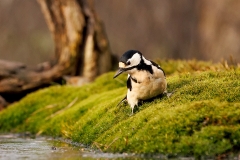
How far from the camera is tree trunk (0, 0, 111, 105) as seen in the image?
14.7 meters

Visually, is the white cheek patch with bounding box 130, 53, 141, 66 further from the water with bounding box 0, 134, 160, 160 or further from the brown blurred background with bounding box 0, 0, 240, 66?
the brown blurred background with bounding box 0, 0, 240, 66

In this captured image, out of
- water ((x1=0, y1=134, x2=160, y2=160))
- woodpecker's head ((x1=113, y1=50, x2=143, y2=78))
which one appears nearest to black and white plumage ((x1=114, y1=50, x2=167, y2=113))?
woodpecker's head ((x1=113, y1=50, x2=143, y2=78))

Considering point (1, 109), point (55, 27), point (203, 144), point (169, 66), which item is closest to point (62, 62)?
point (55, 27)

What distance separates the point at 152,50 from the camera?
21.8 metres

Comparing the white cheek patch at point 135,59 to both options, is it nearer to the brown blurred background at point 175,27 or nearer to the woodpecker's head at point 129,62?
the woodpecker's head at point 129,62

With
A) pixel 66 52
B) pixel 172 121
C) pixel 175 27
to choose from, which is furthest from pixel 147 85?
pixel 175 27

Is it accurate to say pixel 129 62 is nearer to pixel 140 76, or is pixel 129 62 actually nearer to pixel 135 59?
pixel 135 59

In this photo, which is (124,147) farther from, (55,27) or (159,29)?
(159,29)

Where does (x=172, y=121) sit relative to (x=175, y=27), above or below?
above

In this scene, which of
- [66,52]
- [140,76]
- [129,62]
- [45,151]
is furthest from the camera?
[66,52]

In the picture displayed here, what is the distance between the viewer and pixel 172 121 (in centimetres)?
718

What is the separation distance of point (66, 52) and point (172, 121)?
27.5ft

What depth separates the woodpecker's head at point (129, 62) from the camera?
7707 mm

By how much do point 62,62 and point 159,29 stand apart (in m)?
7.62
